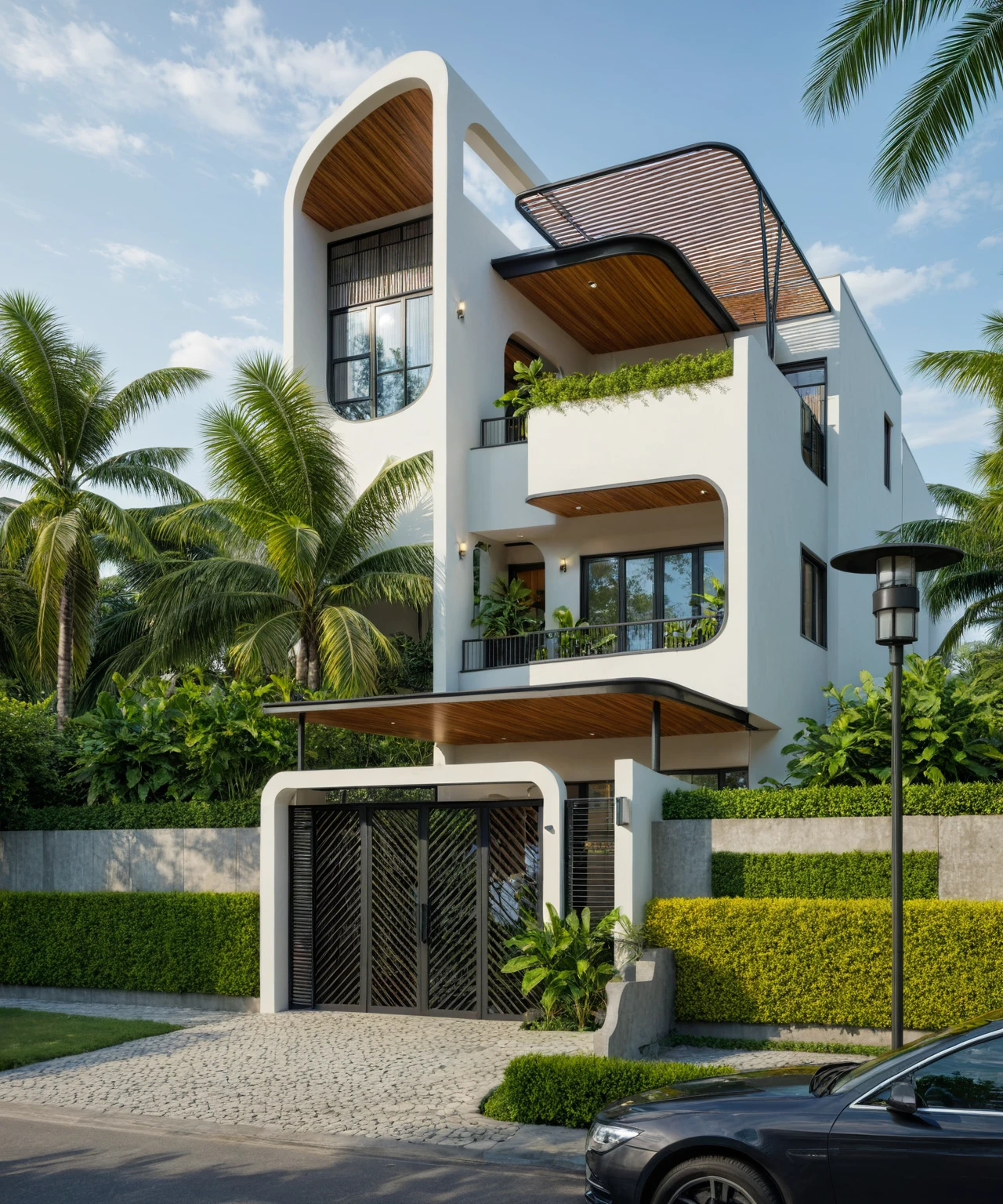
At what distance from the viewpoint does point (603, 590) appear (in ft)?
71.5

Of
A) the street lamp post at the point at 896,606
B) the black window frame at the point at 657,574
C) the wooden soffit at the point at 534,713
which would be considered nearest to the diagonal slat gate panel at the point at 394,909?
the wooden soffit at the point at 534,713

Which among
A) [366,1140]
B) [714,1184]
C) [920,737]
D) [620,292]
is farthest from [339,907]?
[620,292]

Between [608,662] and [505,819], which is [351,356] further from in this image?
[505,819]

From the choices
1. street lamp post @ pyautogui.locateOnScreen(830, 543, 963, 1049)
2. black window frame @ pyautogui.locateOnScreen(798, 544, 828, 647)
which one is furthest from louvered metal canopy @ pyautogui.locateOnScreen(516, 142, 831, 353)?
street lamp post @ pyautogui.locateOnScreen(830, 543, 963, 1049)

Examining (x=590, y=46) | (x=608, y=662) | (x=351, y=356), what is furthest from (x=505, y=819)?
(x=351, y=356)

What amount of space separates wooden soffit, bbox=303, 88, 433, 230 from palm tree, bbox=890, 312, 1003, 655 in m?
10.2

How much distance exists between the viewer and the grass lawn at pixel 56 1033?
41.1 ft

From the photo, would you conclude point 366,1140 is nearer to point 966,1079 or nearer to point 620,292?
point 966,1079

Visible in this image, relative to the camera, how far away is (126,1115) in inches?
387

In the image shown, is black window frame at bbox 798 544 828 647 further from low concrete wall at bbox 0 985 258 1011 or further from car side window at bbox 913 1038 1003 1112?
car side window at bbox 913 1038 1003 1112

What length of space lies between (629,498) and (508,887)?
8.14 meters

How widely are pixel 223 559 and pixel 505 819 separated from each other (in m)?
9.19

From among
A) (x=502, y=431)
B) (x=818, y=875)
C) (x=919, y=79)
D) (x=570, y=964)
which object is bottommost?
(x=570, y=964)

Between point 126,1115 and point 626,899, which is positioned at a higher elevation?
point 626,899
